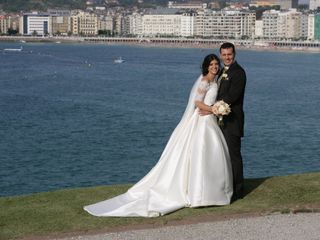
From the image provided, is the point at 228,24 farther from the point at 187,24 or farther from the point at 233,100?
the point at 233,100

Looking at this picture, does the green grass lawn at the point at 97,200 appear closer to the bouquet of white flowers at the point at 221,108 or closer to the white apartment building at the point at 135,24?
the bouquet of white flowers at the point at 221,108

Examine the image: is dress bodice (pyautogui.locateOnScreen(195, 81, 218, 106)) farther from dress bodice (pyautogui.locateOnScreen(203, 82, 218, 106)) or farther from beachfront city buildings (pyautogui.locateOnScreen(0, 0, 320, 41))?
beachfront city buildings (pyautogui.locateOnScreen(0, 0, 320, 41))

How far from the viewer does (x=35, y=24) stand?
17450 centimetres

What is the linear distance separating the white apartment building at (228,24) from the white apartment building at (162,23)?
6.07m

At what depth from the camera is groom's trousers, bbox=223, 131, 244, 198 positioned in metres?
6.39

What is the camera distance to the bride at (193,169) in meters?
6.14

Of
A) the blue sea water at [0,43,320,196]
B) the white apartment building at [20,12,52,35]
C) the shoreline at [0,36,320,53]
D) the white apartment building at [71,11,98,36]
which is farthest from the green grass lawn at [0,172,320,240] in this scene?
the white apartment building at [20,12,52,35]

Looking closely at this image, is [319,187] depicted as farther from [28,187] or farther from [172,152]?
[28,187]

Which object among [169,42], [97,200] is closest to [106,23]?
[169,42]

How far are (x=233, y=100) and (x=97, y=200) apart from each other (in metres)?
1.34

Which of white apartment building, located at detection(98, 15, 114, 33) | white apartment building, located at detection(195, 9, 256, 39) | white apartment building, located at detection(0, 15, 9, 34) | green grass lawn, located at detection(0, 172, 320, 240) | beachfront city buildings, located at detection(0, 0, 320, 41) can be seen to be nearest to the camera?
green grass lawn, located at detection(0, 172, 320, 240)

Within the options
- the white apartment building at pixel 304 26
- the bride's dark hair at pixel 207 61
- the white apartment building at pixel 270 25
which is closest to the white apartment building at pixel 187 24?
the white apartment building at pixel 270 25

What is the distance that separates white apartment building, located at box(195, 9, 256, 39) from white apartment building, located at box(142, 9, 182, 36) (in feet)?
19.9

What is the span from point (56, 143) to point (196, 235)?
14.9 m
